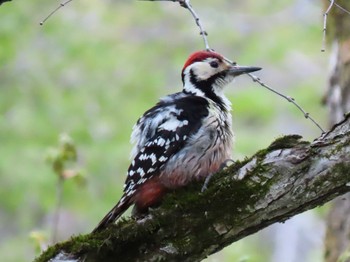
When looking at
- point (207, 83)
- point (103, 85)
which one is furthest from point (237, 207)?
point (103, 85)

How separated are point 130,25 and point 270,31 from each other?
2.09 m

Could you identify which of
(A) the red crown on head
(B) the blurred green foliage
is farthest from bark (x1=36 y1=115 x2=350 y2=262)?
(B) the blurred green foliage

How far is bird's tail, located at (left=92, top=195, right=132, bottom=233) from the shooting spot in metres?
3.55

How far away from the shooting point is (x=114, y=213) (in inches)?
148

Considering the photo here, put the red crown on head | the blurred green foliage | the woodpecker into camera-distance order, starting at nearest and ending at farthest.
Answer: the woodpecker < the red crown on head < the blurred green foliage

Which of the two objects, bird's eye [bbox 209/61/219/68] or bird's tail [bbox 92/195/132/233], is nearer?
bird's tail [bbox 92/195/132/233]

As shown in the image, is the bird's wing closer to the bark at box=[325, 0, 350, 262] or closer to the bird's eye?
the bird's eye

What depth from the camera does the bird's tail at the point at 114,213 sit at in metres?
3.55

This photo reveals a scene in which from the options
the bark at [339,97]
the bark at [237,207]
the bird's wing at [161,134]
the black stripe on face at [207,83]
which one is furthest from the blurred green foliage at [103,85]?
the bark at [237,207]

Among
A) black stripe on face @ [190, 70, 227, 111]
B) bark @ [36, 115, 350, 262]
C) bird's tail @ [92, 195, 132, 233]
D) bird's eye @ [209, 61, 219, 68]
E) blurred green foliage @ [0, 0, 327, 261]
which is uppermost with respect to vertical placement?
blurred green foliage @ [0, 0, 327, 261]

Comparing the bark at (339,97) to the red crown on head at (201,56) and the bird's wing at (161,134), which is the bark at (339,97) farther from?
the bird's wing at (161,134)

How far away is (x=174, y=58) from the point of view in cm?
1074

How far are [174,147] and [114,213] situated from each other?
0.50 meters

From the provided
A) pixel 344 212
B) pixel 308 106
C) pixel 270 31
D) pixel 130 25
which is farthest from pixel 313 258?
pixel 344 212
